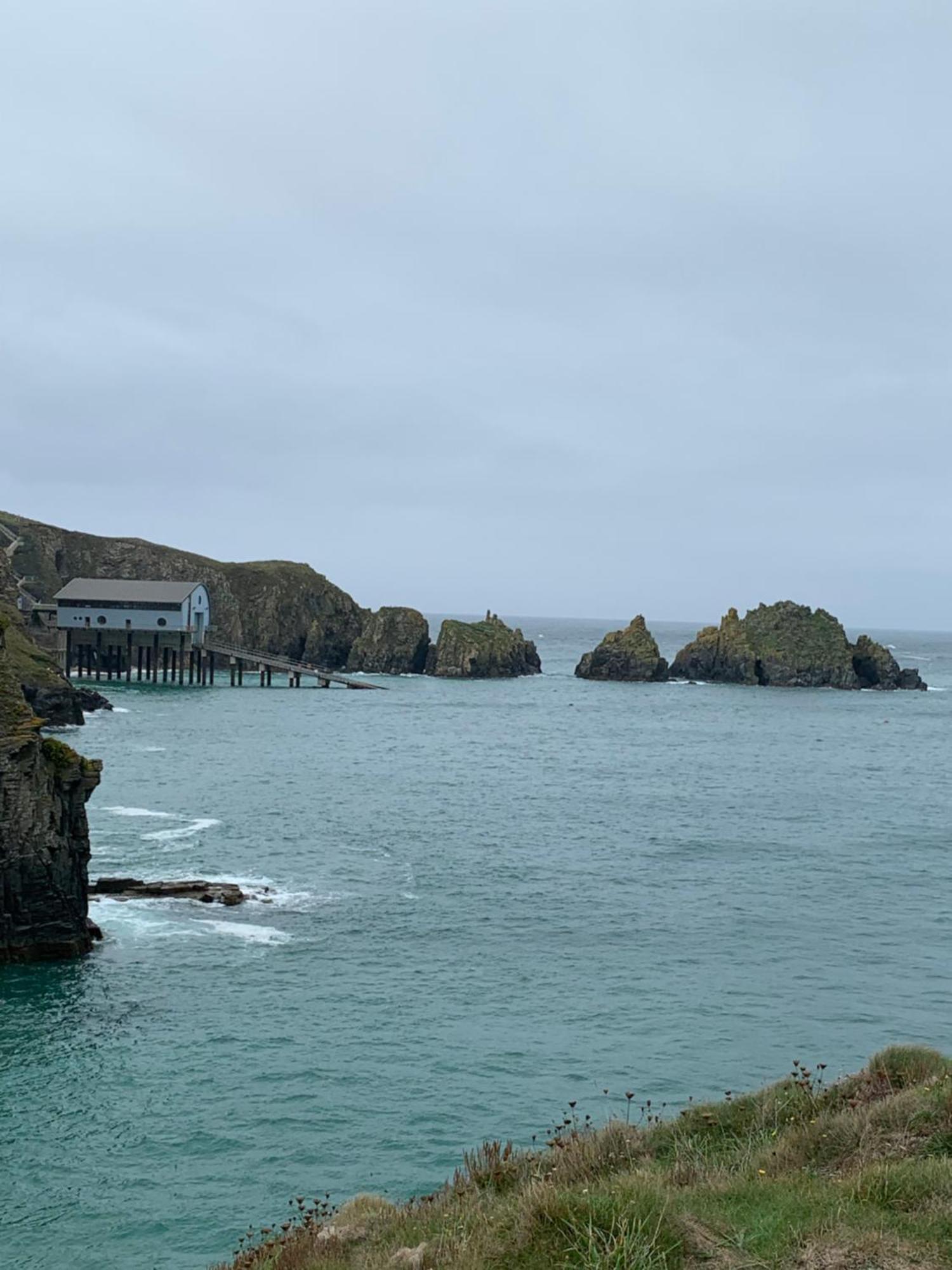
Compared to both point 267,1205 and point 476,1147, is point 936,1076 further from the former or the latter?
point 267,1205

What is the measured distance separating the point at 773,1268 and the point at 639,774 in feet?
242

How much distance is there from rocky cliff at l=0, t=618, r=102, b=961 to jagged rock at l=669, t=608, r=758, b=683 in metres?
146

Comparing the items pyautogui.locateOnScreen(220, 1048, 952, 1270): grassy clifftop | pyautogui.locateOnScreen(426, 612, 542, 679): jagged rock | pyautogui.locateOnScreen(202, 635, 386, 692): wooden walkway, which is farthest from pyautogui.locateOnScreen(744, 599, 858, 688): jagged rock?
pyautogui.locateOnScreen(220, 1048, 952, 1270): grassy clifftop

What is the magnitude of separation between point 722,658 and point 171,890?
144m

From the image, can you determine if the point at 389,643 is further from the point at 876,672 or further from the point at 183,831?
the point at 183,831

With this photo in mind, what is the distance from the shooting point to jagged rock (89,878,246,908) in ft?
139

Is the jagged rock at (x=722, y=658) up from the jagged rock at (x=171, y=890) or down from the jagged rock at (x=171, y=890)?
up

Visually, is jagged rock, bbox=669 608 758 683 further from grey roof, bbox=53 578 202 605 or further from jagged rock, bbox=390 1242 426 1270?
jagged rock, bbox=390 1242 426 1270

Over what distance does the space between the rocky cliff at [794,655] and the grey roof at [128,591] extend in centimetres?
8178

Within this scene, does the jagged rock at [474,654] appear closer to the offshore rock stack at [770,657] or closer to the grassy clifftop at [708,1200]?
the offshore rock stack at [770,657]

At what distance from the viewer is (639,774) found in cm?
8425

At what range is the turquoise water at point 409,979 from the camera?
23250 millimetres

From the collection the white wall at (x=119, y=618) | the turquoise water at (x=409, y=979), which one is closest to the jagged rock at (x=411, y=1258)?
the turquoise water at (x=409, y=979)

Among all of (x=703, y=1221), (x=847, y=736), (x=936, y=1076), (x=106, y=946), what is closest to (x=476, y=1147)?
(x=936, y=1076)
